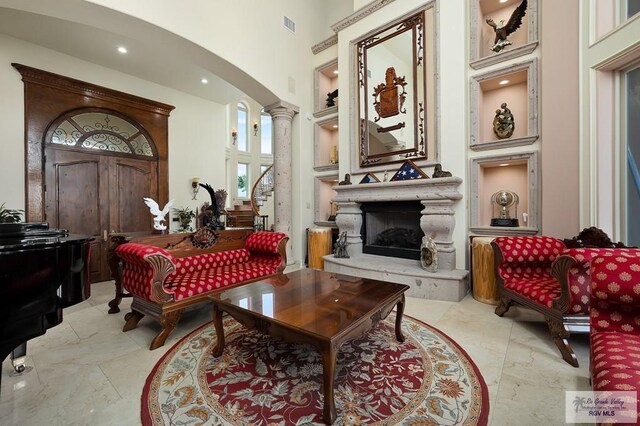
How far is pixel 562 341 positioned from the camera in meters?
2.00

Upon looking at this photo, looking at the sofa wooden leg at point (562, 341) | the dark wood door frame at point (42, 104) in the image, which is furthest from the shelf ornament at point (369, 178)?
the dark wood door frame at point (42, 104)

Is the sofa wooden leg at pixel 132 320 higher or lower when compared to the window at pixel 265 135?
lower

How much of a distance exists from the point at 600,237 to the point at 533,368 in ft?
4.87

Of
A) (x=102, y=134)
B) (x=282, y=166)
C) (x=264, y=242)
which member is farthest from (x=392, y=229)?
(x=102, y=134)

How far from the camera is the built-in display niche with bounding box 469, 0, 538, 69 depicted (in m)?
3.34

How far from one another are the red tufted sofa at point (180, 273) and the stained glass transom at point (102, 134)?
332 centimetres

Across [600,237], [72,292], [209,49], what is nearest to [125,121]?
[209,49]

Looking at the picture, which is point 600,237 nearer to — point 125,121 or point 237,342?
point 237,342

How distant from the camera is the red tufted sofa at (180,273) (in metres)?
2.25

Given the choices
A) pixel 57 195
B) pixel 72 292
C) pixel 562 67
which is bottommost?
pixel 72 292

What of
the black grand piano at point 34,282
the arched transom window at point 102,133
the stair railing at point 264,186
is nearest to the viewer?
the black grand piano at point 34,282

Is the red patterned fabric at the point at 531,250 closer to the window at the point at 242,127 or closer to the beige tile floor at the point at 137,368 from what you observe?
the beige tile floor at the point at 137,368

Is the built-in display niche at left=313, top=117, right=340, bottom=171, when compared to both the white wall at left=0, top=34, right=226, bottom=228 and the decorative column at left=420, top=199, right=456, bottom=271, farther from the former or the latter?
the white wall at left=0, top=34, right=226, bottom=228

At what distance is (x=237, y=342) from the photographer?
7.47 feet
